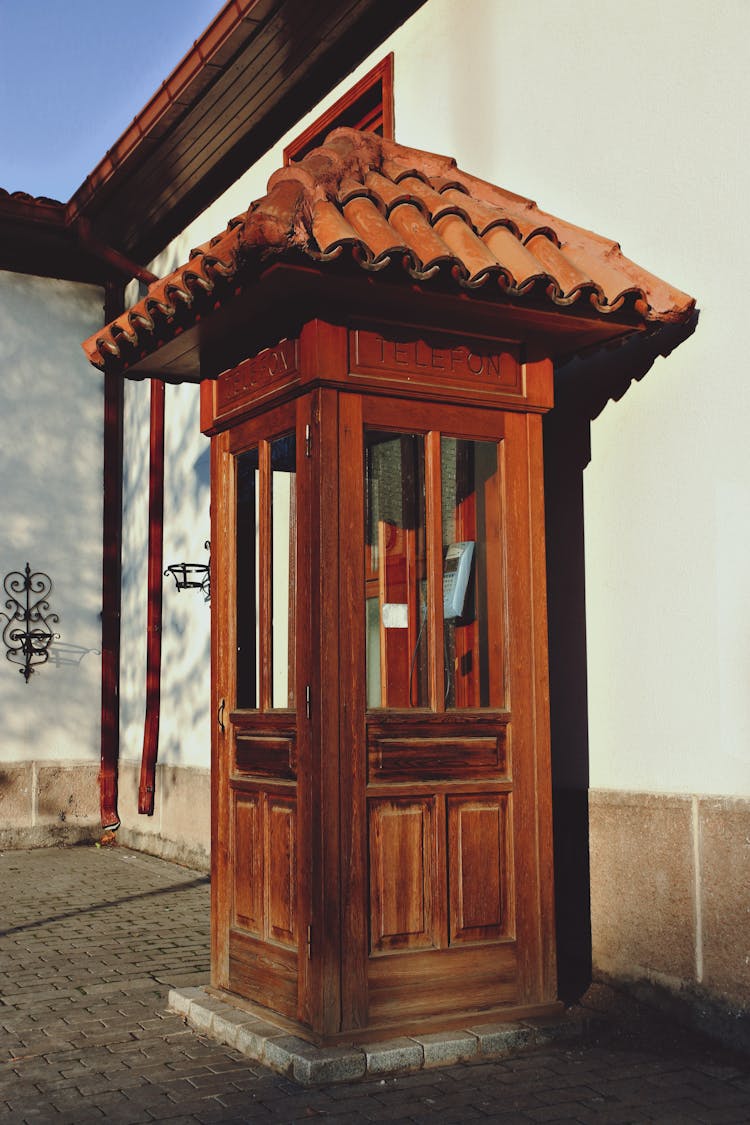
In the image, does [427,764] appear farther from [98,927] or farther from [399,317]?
[98,927]

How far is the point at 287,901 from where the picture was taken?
4770 millimetres

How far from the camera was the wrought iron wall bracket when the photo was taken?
11.0m

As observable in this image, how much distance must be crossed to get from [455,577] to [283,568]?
2.30ft

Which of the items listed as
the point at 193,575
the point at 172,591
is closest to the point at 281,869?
the point at 193,575

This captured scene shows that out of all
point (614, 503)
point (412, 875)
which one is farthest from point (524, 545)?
point (412, 875)

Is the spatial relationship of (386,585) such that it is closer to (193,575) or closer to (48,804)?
(193,575)

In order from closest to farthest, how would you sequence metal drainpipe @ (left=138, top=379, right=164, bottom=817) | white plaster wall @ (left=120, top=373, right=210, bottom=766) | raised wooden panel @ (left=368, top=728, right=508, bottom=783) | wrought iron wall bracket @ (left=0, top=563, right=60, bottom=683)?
raised wooden panel @ (left=368, top=728, right=508, bottom=783), white plaster wall @ (left=120, top=373, right=210, bottom=766), metal drainpipe @ (left=138, top=379, right=164, bottom=817), wrought iron wall bracket @ (left=0, top=563, right=60, bottom=683)

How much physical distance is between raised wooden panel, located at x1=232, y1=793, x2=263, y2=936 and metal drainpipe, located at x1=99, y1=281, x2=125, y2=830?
6.19 meters

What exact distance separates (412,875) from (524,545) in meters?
1.36

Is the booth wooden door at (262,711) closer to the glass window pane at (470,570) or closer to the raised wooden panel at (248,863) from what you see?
the raised wooden panel at (248,863)

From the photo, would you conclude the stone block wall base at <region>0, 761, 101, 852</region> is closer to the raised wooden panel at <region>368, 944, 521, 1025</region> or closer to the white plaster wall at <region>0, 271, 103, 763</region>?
the white plaster wall at <region>0, 271, 103, 763</region>

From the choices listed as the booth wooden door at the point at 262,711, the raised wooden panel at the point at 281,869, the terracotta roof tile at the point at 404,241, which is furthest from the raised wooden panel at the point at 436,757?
the terracotta roof tile at the point at 404,241

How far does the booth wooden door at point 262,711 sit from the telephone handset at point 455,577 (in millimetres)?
587

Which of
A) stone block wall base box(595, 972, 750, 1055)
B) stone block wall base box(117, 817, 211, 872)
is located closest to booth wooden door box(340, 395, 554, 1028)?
stone block wall base box(595, 972, 750, 1055)
